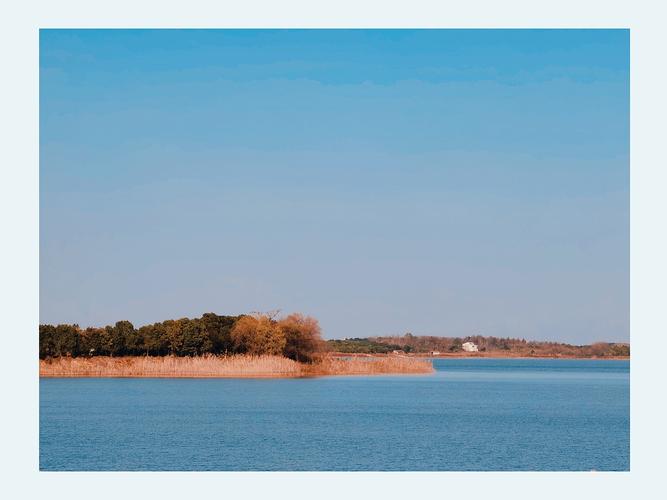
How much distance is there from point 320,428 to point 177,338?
25990 mm

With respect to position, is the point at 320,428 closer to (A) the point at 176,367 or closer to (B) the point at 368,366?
(A) the point at 176,367

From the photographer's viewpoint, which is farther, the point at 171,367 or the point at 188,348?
the point at 188,348

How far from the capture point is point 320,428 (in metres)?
29.3

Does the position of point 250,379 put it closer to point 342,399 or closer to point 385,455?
point 342,399

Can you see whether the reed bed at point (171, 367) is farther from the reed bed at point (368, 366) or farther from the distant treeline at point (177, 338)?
the reed bed at point (368, 366)

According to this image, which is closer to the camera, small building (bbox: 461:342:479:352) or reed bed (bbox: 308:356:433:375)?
reed bed (bbox: 308:356:433:375)

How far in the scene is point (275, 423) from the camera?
1203 inches

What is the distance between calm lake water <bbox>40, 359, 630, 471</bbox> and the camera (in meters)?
23.3

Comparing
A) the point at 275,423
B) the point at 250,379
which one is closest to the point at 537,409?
the point at 275,423

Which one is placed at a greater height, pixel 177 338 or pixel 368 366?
pixel 177 338

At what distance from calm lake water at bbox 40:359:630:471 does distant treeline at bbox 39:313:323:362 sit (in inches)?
243

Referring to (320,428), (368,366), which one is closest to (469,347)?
(368,366)

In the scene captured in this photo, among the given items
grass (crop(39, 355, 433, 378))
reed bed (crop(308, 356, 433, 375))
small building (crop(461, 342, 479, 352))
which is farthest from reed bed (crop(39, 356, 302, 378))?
small building (crop(461, 342, 479, 352))

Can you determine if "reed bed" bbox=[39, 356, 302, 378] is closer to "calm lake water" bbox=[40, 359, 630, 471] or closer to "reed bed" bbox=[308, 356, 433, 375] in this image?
"calm lake water" bbox=[40, 359, 630, 471]
